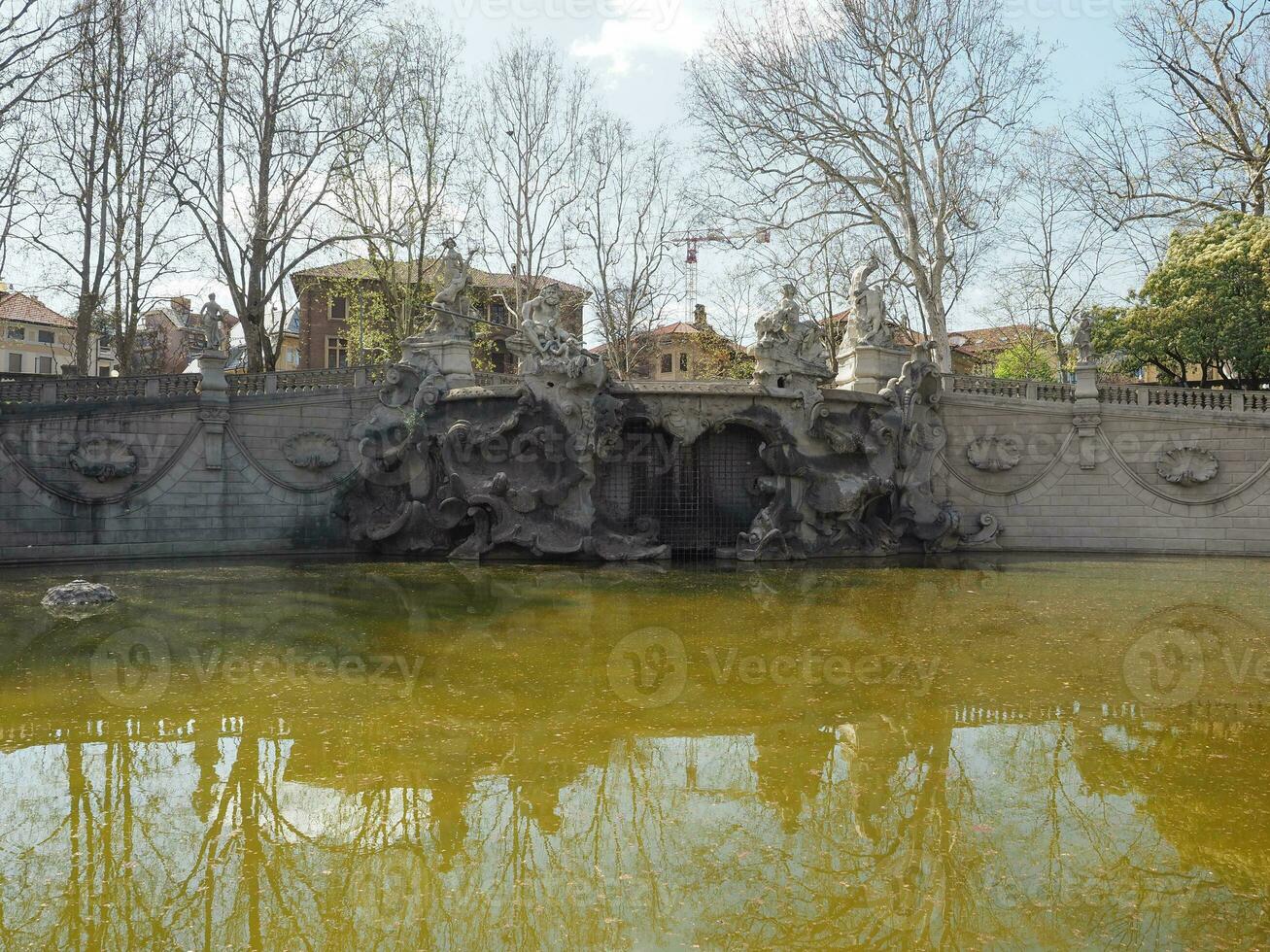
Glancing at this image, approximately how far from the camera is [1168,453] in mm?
20922

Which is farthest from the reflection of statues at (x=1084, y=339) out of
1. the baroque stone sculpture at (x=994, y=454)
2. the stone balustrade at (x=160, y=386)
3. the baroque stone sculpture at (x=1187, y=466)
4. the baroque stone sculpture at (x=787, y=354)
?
the stone balustrade at (x=160, y=386)

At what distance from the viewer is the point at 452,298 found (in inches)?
793

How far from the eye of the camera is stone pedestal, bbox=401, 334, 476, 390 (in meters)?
19.9

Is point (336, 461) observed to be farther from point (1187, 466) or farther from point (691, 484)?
point (1187, 466)

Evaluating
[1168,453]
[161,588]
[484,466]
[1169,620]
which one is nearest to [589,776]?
[1169,620]

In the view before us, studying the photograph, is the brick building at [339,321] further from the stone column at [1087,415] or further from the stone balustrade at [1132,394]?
the stone column at [1087,415]

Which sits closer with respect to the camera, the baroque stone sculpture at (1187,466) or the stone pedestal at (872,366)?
the baroque stone sculpture at (1187,466)

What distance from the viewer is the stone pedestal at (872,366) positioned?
21.4 m

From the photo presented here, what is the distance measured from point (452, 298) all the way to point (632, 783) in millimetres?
15722

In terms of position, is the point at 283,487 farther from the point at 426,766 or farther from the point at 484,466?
the point at 426,766

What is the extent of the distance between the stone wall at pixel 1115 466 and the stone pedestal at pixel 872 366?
4.50 feet

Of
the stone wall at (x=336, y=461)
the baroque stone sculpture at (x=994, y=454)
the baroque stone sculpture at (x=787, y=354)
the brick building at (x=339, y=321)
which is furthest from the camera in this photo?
the brick building at (x=339, y=321)

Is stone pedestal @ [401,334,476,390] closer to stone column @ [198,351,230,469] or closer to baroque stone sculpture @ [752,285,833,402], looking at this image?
stone column @ [198,351,230,469]

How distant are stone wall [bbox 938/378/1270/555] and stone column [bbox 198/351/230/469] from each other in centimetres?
1541
